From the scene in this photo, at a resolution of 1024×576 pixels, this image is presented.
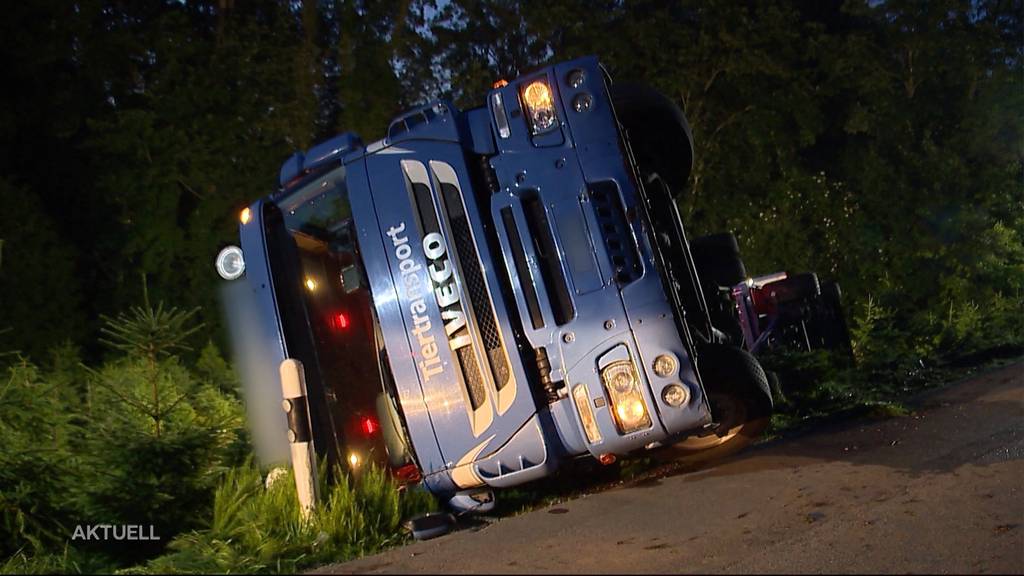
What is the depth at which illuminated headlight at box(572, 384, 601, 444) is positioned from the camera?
5.08 meters

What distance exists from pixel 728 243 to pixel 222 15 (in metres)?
9.62

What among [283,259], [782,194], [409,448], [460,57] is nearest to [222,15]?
[460,57]

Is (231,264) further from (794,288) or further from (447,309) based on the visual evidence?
(794,288)

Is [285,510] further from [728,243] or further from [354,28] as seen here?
[354,28]

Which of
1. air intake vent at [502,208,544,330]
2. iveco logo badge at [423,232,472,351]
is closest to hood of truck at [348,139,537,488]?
iveco logo badge at [423,232,472,351]

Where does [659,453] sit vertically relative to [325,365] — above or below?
below

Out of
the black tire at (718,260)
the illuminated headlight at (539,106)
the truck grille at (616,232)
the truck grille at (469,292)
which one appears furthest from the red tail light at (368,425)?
the black tire at (718,260)

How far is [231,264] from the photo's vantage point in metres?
6.25

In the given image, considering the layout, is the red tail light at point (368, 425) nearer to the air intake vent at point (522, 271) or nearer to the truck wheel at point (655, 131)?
the air intake vent at point (522, 271)

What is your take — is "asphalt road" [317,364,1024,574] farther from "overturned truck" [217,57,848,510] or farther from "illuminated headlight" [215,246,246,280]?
"illuminated headlight" [215,246,246,280]

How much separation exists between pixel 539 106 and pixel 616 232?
32.2 inches

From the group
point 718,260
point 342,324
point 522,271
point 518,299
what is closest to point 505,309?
point 518,299

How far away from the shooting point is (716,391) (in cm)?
537

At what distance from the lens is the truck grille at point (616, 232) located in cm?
515
